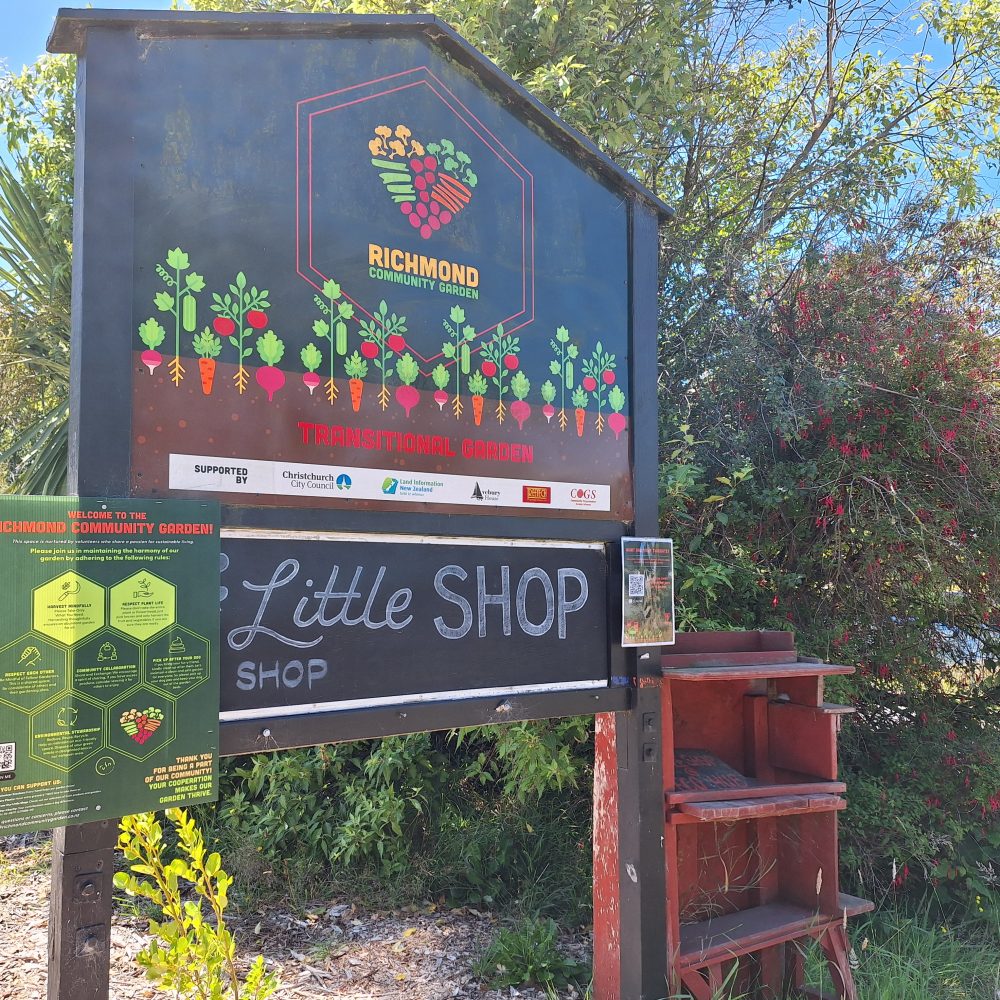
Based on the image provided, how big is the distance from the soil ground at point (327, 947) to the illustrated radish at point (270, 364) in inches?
110

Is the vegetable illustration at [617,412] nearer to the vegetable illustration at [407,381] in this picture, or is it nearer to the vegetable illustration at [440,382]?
the vegetable illustration at [440,382]

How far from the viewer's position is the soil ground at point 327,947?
3.80 m

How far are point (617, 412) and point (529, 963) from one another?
250 cm

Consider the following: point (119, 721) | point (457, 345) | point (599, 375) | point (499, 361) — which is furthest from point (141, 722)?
point (599, 375)

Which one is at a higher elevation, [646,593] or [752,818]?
[646,593]

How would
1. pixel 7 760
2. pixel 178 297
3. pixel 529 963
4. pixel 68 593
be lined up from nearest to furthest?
pixel 7 760 → pixel 68 593 → pixel 178 297 → pixel 529 963

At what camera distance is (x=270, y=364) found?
2.51 m

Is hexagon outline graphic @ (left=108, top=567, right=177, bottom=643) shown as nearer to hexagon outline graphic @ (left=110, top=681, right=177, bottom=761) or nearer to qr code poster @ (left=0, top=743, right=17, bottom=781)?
hexagon outline graphic @ (left=110, top=681, right=177, bottom=761)

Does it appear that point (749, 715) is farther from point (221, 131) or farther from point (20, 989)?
point (20, 989)

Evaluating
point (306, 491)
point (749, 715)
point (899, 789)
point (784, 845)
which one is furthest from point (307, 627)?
point (899, 789)

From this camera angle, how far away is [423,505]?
279 cm

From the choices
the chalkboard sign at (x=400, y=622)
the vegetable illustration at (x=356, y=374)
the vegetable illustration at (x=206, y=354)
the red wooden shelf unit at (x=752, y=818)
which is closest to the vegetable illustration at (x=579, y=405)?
the chalkboard sign at (x=400, y=622)

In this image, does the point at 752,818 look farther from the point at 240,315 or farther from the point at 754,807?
the point at 240,315

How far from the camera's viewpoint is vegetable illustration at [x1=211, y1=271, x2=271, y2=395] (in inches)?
95.7
